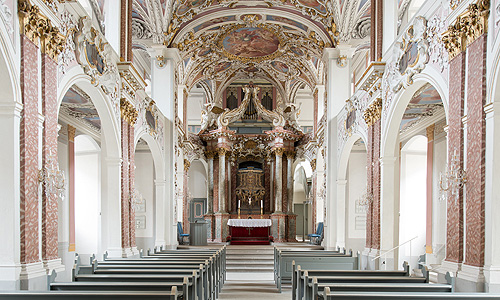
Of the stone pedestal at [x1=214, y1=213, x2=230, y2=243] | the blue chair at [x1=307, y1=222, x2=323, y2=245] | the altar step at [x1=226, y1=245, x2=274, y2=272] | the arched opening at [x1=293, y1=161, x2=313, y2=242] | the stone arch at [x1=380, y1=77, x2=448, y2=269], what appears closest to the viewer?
the stone arch at [x1=380, y1=77, x2=448, y2=269]

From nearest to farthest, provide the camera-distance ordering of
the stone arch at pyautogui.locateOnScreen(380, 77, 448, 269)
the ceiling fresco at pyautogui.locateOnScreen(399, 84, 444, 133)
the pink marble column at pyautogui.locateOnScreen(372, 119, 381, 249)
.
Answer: the stone arch at pyautogui.locateOnScreen(380, 77, 448, 269) < the pink marble column at pyautogui.locateOnScreen(372, 119, 381, 249) < the ceiling fresco at pyautogui.locateOnScreen(399, 84, 444, 133)

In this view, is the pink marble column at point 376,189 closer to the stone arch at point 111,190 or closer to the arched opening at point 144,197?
the stone arch at point 111,190

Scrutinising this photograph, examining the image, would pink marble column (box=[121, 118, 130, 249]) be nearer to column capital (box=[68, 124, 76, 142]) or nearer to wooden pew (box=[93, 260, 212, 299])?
wooden pew (box=[93, 260, 212, 299])

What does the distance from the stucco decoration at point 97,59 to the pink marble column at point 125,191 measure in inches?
28.2

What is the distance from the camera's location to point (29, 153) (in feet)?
21.3

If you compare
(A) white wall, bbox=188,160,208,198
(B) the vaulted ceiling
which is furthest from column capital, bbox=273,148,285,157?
(A) white wall, bbox=188,160,208,198

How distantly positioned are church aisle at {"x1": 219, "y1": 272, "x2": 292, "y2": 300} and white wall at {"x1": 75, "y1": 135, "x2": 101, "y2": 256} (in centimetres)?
483

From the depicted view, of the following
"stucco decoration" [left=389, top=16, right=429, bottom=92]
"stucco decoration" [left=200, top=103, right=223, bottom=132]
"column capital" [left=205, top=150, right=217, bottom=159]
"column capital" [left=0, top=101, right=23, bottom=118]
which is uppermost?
"stucco decoration" [left=200, top=103, right=223, bottom=132]

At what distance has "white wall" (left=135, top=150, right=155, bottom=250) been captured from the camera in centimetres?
1848

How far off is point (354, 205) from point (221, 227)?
7945mm

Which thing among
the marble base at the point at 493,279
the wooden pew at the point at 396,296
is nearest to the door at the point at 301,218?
the marble base at the point at 493,279

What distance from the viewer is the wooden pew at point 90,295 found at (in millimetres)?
4785

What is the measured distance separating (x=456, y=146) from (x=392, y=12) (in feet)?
16.3

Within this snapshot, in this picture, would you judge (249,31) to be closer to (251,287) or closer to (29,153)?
(251,287)
